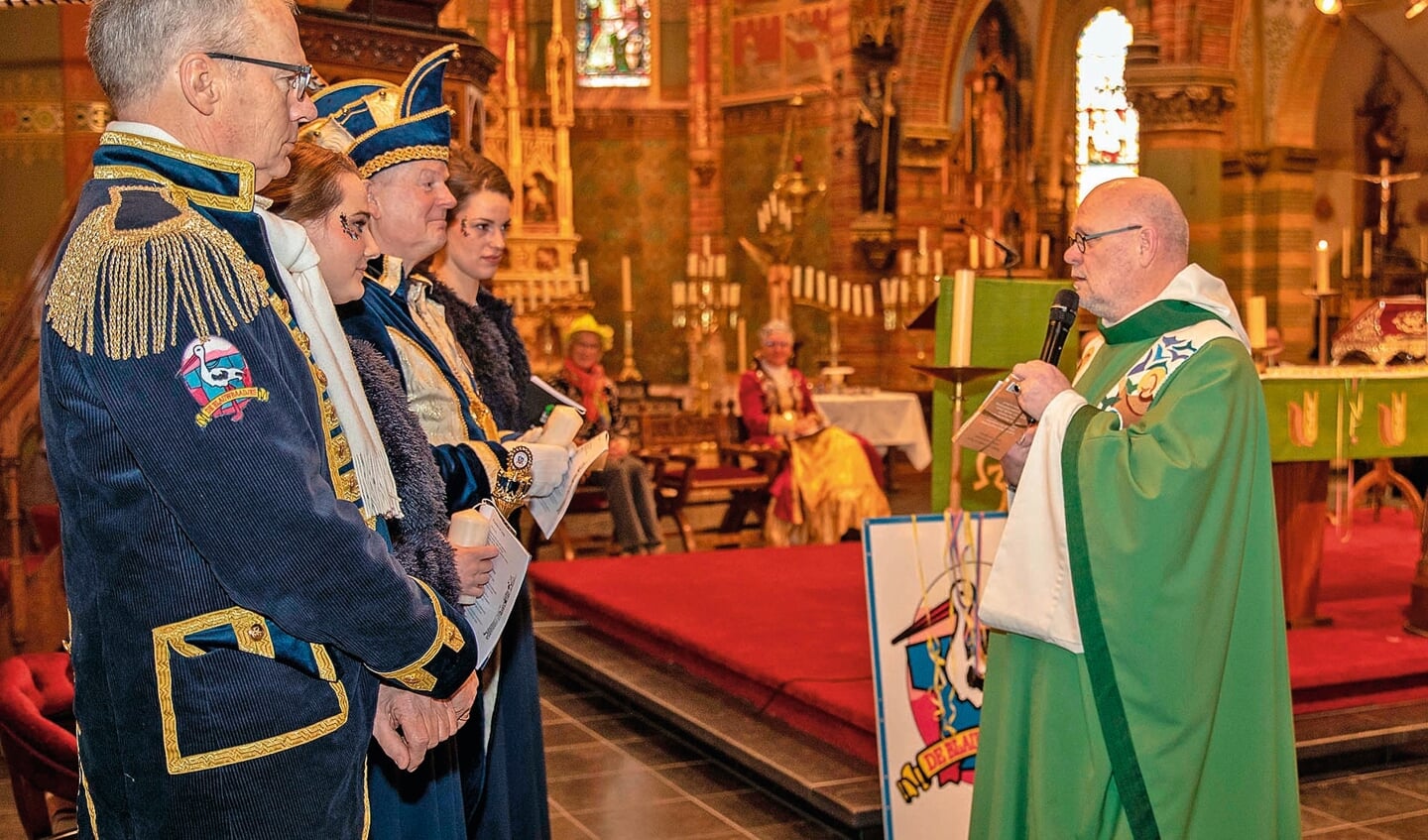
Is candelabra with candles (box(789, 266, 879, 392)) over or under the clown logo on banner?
over

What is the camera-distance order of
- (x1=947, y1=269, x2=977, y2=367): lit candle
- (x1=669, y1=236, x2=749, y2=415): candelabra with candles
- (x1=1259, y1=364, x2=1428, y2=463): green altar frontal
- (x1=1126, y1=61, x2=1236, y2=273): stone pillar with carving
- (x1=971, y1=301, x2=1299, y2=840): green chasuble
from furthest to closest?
(x1=669, y1=236, x2=749, y2=415): candelabra with candles → (x1=1126, y1=61, x2=1236, y2=273): stone pillar with carving → (x1=1259, y1=364, x2=1428, y2=463): green altar frontal → (x1=947, y1=269, x2=977, y2=367): lit candle → (x1=971, y1=301, x2=1299, y2=840): green chasuble

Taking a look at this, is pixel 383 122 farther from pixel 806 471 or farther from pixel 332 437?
pixel 806 471

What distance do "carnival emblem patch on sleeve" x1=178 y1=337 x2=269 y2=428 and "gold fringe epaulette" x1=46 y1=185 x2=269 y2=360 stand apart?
0.02 m

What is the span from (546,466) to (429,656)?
1.20 meters

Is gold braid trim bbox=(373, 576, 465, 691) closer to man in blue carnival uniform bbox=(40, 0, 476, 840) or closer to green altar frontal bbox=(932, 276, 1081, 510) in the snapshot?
man in blue carnival uniform bbox=(40, 0, 476, 840)

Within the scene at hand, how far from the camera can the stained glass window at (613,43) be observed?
18.2 metres

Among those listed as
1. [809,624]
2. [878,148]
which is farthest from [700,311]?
[809,624]

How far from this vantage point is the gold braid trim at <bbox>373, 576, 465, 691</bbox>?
1.70 m

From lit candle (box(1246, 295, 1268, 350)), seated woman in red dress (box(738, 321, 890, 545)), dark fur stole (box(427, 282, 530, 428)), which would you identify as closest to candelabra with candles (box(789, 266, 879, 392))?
seated woman in red dress (box(738, 321, 890, 545))

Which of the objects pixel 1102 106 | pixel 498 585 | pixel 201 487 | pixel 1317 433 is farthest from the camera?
pixel 1102 106

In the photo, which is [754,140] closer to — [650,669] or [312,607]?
[650,669]

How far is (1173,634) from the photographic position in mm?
2568

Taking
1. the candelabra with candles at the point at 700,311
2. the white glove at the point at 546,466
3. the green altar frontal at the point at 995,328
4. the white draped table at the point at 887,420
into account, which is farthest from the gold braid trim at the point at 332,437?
the candelabra with candles at the point at 700,311

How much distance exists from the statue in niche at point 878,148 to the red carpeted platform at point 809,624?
27.0 ft
